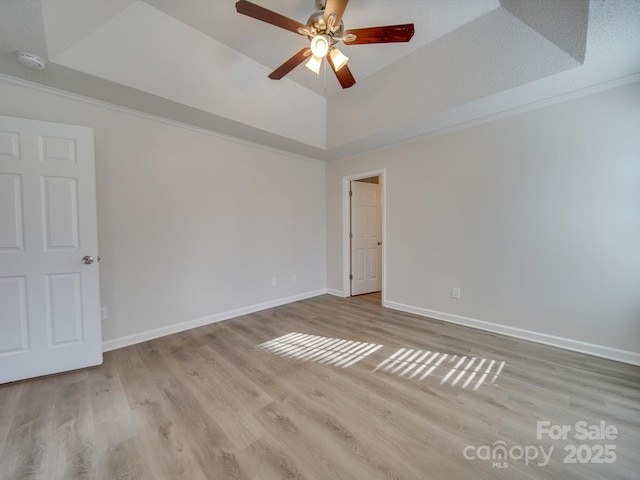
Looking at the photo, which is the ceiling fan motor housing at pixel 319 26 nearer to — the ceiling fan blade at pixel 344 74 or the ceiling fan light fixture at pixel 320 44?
the ceiling fan light fixture at pixel 320 44

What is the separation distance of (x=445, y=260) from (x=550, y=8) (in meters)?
2.35

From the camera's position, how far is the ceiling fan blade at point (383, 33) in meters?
1.73

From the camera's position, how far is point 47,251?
6.64 ft

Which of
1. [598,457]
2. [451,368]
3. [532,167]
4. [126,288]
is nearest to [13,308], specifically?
[126,288]

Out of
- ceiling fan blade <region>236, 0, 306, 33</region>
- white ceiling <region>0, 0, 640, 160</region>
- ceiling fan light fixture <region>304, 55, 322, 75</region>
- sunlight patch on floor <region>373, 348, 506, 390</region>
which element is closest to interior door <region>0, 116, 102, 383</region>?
white ceiling <region>0, 0, 640, 160</region>

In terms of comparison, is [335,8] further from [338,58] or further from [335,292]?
[335,292]

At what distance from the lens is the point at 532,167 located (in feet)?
8.25

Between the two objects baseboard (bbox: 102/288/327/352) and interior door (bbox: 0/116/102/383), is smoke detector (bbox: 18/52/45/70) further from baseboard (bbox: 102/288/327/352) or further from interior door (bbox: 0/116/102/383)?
baseboard (bbox: 102/288/327/352)

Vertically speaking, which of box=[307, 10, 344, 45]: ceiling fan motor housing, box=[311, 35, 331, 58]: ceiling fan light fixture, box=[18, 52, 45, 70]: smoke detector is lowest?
box=[18, 52, 45, 70]: smoke detector

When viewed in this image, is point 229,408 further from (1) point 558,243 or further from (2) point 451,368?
(1) point 558,243

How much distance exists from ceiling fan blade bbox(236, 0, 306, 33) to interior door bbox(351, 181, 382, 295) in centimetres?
277

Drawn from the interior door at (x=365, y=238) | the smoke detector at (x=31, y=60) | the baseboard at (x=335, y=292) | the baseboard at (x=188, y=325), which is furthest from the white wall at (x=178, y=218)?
the interior door at (x=365, y=238)

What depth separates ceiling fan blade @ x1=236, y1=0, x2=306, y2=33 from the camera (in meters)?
1.55

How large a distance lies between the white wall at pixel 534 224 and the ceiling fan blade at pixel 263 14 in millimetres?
2208
